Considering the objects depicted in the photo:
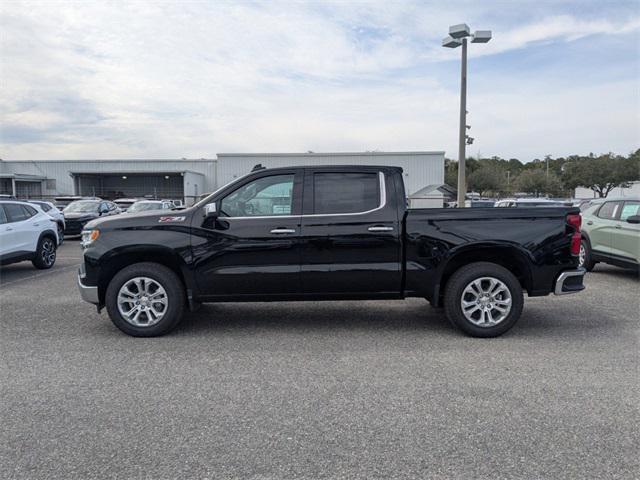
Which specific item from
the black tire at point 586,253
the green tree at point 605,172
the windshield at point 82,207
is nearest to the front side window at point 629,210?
the black tire at point 586,253

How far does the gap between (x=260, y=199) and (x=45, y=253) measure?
A: 763 cm

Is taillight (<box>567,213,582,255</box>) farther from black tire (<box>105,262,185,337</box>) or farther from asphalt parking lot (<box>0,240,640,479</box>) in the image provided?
black tire (<box>105,262,185,337</box>)

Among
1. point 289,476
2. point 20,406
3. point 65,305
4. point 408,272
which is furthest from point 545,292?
point 65,305

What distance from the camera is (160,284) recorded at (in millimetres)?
5570

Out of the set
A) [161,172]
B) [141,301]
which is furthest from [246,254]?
[161,172]

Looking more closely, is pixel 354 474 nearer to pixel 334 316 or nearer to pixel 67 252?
pixel 334 316

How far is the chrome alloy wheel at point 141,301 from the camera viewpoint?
18.3ft

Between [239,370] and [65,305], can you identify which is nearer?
[239,370]

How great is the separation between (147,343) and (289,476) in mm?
3050

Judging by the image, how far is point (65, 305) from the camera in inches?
290

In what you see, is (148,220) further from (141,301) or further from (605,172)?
(605,172)

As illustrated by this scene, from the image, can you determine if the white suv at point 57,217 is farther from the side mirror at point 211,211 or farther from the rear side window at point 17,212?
the side mirror at point 211,211

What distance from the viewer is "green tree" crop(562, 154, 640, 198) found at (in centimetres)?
4925

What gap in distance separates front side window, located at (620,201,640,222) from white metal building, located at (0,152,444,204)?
2992 cm
